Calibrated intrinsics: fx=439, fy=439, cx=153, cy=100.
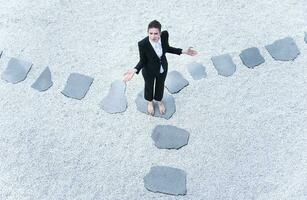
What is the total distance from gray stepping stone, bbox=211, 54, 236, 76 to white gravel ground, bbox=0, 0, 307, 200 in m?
0.09

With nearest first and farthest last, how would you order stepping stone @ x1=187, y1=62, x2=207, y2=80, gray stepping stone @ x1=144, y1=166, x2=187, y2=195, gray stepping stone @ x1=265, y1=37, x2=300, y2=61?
gray stepping stone @ x1=144, y1=166, x2=187, y2=195, stepping stone @ x1=187, y1=62, x2=207, y2=80, gray stepping stone @ x1=265, y1=37, x2=300, y2=61

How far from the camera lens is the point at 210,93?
6031 mm

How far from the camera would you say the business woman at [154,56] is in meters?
4.80

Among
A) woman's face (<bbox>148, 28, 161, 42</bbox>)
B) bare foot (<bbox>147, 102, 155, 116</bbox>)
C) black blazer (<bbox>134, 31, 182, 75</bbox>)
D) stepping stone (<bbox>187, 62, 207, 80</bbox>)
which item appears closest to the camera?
woman's face (<bbox>148, 28, 161, 42</bbox>)

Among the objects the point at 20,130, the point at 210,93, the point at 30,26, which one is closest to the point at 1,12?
the point at 30,26

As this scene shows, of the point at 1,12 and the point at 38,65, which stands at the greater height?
the point at 1,12

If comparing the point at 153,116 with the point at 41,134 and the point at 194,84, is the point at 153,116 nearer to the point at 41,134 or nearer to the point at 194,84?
the point at 194,84

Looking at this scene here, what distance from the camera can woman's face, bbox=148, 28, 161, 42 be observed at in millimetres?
4723

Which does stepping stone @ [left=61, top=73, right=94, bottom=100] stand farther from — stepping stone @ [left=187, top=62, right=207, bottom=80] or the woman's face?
the woman's face

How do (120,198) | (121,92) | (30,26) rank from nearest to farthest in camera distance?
1. (120,198)
2. (121,92)
3. (30,26)

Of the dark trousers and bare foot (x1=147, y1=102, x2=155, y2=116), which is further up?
the dark trousers

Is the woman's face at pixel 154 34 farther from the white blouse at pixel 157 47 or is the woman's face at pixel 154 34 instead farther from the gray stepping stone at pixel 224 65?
the gray stepping stone at pixel 224 65

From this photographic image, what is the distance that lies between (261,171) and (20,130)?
3.13 metres

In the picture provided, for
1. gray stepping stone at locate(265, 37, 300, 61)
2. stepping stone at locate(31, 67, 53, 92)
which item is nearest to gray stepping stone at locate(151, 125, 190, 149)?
stepping stone at locate(31, 67, 53, 92)
